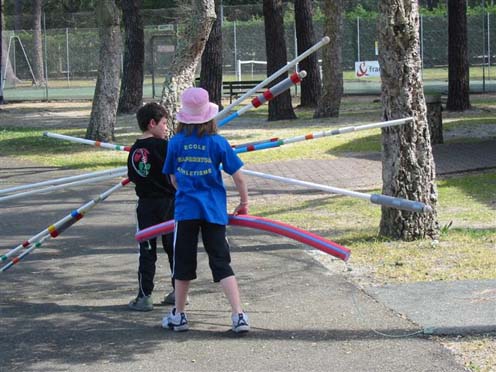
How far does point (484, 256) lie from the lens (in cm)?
862

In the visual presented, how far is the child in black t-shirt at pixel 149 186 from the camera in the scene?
721 cm

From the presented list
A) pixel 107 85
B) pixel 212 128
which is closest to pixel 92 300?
pixel 212 128

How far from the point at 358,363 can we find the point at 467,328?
0.95m

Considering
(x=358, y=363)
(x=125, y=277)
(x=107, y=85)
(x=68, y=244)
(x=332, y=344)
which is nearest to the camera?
(x=358, y=363)

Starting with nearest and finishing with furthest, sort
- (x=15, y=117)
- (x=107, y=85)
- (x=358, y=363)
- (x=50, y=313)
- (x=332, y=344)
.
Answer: (x=358, y=363), (x=332, y=344), (x=50, y=313), (x=107, y=85), (x=15, y=117)

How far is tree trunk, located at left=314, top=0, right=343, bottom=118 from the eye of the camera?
23719mm

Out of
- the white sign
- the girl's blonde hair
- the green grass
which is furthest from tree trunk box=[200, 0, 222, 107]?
the girl's blonde hair

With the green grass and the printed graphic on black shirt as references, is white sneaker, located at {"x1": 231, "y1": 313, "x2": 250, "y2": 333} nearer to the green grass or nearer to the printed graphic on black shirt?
the printed graphic on black shirt

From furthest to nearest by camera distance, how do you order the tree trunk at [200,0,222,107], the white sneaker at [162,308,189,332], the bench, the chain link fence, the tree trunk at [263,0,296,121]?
the chain link fence, the bench, the tree trunk at [263,0,296,121], the tree trunk at [200,0,222,107], the white sneaker at [162,308,189,332]

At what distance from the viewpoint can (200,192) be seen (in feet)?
21.3

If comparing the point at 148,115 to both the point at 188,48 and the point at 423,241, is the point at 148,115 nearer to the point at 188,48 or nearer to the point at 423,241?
the point at 423,241

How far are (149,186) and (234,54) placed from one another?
33269mm

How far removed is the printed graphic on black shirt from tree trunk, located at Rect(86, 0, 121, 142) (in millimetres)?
12700

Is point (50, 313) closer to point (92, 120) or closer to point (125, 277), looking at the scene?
point (125, 277)
